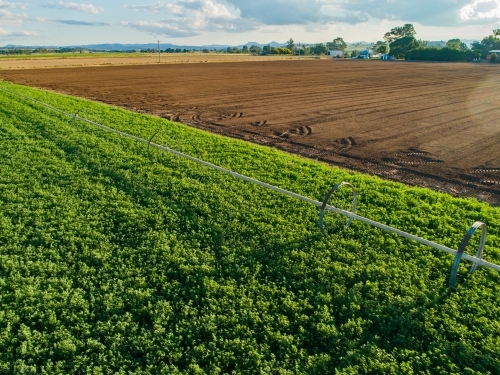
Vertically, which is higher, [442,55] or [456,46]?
[456,46]

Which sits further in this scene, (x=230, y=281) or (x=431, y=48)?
(x=431, y=48)

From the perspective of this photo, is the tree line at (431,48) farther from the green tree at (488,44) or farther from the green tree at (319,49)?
the green tree at (319,49)

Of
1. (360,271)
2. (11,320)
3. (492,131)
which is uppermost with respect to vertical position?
(492,131)

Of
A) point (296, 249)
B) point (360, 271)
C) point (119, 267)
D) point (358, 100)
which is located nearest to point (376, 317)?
point (360, 271)

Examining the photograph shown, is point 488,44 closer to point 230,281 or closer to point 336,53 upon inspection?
point 336,53

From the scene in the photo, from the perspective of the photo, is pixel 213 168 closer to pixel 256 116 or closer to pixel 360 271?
pixel 360 271

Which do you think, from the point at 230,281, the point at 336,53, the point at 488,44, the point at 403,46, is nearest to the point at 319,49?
the point at 336,53

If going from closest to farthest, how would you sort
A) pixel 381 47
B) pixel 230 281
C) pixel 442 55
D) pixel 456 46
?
pixel 230 281 < pixel 442 55 < pixel 456 46 < pixel 381 47
